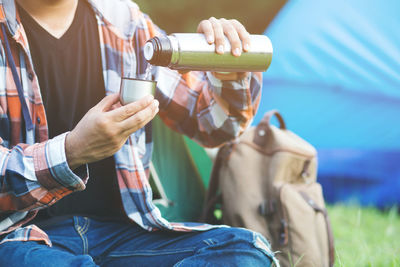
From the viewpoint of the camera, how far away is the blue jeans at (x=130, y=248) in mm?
958

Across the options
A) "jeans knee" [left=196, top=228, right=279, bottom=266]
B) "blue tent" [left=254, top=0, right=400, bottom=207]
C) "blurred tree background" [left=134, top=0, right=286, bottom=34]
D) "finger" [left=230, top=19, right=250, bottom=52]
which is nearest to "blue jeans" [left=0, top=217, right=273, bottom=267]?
"jeans knee" [left=196, top=228, right=279, bottom=266]

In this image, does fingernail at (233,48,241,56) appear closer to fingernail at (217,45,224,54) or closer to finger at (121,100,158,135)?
fingernail at (217,45,224,54)

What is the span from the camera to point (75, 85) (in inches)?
45.5

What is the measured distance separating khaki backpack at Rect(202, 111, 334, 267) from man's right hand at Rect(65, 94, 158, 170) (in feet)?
2.25

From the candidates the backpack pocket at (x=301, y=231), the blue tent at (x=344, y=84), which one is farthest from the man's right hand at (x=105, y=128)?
the blue tent at (x=344, y=84)

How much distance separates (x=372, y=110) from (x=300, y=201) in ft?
2.76

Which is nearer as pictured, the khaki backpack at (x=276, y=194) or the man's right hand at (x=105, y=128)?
the man's right hand at (x=105, y=128)

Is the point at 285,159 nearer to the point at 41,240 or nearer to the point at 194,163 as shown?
the point at 194,163

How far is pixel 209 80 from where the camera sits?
1227 mm

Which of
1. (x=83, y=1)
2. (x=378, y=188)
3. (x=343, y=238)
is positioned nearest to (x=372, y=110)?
(x=378, y=188)

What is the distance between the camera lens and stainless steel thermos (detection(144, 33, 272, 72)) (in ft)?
3.10

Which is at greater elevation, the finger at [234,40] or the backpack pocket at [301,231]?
the finger at [234,40]

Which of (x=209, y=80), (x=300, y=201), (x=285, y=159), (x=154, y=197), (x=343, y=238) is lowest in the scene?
(x=343, y=238)

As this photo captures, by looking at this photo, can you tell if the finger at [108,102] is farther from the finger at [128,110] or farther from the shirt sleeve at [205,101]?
the shirt sleeve at [205,101]
